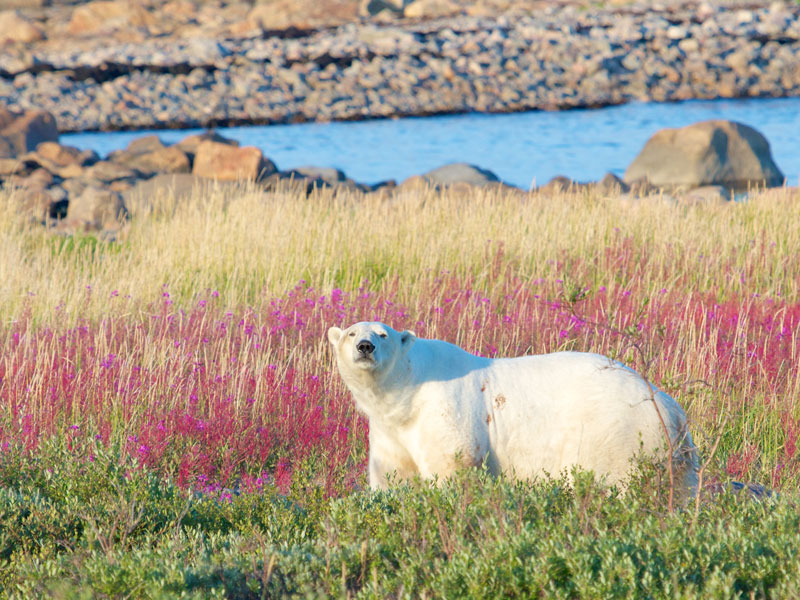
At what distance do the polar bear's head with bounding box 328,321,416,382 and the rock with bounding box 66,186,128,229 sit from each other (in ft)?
36.9

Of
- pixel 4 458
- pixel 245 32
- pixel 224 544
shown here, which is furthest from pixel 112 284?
pixel 245 32

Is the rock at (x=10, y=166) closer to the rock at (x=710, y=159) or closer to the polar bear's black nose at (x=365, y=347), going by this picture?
the rock at (x=710, y=159)

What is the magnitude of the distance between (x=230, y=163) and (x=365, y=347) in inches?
620

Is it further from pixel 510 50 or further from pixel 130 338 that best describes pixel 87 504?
pixel 510 50

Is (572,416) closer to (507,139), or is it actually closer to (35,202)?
(35,202)

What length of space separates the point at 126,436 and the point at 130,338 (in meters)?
2.09

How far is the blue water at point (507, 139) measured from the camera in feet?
82.9

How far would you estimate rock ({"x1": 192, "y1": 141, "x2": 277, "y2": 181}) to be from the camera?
19.0m

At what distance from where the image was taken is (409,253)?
9836 millimetres

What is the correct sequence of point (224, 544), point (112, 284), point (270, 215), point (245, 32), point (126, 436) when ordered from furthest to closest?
point (245, 32) < point (270, 215) < point (112, 284) < point (126, 436) < point (224, 544)

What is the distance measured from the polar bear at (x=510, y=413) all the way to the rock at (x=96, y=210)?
11.3m

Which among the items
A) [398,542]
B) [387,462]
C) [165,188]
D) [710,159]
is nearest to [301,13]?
[710,159]

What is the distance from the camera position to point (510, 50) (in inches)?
1842

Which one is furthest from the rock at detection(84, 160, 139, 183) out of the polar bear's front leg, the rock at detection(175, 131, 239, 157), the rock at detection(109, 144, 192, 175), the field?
the polar bear's front leg
